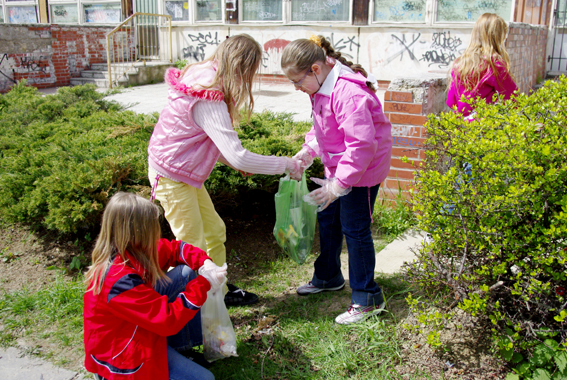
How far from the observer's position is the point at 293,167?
2896 millimetres

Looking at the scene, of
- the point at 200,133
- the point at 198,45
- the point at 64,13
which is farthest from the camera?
the point at 64,13

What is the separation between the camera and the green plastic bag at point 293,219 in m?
3.39

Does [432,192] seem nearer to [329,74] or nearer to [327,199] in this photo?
[327,199]

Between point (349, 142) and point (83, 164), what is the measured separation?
2307 mm

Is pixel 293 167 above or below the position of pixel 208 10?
below

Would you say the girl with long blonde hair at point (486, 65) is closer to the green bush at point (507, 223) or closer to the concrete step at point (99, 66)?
the green bush at point (507, 223)

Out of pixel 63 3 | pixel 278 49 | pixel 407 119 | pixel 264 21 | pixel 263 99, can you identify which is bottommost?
pixel 263 99

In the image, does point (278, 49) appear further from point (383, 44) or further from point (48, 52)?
point (48, 52)

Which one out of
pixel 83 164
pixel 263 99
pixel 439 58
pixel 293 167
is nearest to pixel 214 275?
pixel 293 167

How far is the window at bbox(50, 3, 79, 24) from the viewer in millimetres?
16531

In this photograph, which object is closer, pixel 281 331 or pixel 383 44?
pixel 281 331

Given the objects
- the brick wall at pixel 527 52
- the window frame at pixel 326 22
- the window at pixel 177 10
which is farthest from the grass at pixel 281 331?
the window at pixel 177 10

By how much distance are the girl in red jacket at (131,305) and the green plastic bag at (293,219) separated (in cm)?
125

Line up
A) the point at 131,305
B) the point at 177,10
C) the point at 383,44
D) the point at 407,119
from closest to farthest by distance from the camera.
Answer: the point at 131,305
the point at 407,119
the point at 383,44
the point at 177,10
